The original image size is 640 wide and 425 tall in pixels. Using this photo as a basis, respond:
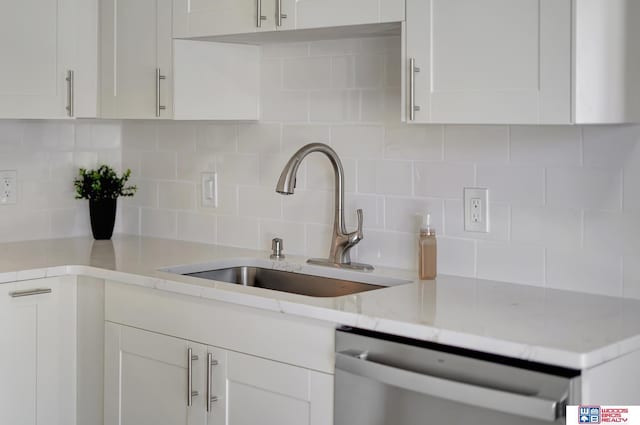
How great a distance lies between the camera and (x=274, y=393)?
2330 mm

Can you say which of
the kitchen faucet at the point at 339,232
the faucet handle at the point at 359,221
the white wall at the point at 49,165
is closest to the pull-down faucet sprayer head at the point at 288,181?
the kitchen faucet at the point at 339,232

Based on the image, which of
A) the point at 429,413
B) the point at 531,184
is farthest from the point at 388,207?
the point at 429,413

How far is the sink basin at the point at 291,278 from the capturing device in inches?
107

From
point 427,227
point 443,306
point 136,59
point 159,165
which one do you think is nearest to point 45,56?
point 136,59

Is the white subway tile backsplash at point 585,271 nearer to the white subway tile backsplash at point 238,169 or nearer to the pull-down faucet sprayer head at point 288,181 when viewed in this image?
the pull-down faucet sprayer head at point 288,181

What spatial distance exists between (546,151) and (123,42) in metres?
1.57

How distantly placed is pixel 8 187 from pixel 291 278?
123cm

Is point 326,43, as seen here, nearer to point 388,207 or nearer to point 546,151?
point 388,207

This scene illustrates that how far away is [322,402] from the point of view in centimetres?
220

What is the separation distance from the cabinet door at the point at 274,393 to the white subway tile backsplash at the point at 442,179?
75 cm

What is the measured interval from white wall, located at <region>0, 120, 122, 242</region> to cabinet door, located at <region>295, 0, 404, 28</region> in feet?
4.37

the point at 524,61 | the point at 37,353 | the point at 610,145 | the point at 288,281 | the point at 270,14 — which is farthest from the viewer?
the point at 288,281

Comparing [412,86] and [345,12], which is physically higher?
[345,12]

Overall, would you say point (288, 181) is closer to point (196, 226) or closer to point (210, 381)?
point (210, 381)
